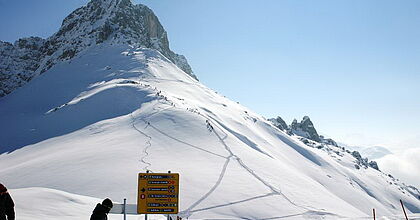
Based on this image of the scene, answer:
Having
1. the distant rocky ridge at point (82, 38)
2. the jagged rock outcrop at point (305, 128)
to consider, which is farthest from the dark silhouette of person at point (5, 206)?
the jagged rock outcrop at point (305, 128)

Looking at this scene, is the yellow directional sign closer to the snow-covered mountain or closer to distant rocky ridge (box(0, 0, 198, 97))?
the snow-covered mountain

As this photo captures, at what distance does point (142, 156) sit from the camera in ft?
77.2

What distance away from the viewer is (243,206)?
699 inches

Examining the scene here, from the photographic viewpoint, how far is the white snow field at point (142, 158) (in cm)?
1742

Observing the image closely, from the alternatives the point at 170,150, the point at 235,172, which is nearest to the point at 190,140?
the point at 170,150

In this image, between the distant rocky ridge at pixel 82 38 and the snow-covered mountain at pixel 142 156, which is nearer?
the snow-covered mountain at pixel 142 156

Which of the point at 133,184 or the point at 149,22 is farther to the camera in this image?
the point at 149,22

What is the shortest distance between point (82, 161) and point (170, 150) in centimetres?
631

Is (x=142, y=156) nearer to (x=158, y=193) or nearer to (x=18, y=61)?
(x=158, y=193)

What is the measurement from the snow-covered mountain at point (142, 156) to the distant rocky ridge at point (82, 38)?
23126mm

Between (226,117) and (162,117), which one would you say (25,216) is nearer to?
(162,117)

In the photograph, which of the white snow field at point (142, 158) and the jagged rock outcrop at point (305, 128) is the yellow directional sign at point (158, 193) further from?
the jagged rock outcrop at point (305, 128)

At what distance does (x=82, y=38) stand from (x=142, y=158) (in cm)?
7577

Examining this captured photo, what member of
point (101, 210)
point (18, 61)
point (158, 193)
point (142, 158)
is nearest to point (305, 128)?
point (18, 61)
